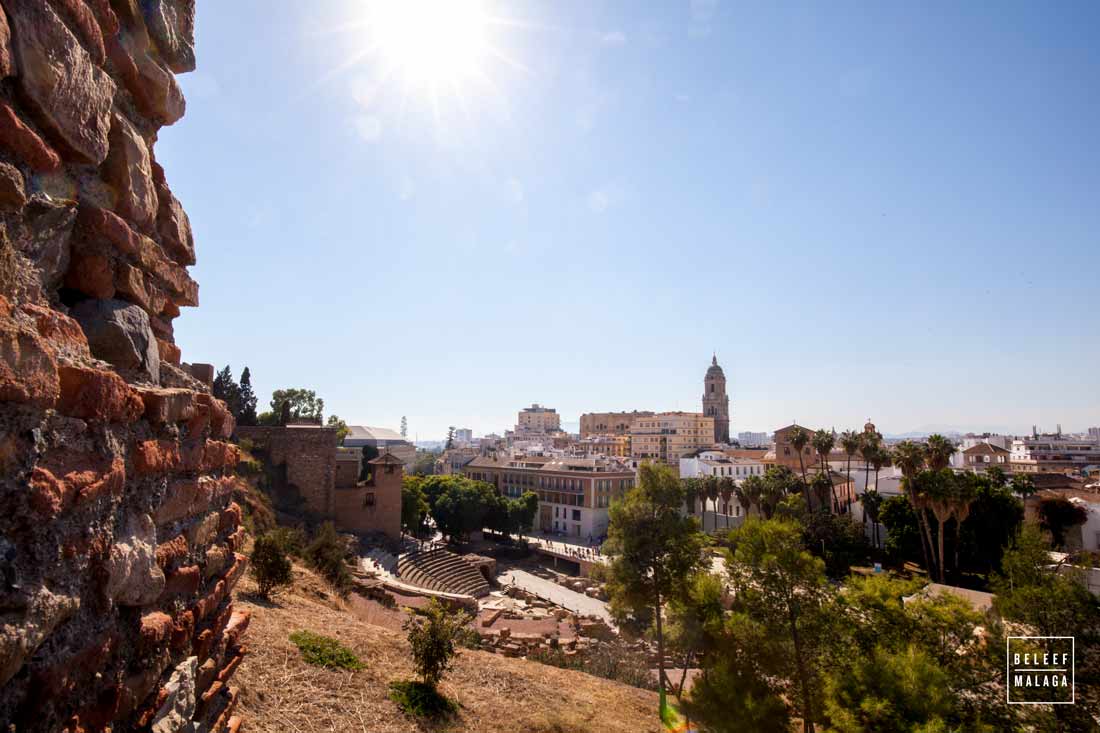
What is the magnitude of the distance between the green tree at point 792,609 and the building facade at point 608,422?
89.2m

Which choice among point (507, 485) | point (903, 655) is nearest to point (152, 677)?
point (903, 655)

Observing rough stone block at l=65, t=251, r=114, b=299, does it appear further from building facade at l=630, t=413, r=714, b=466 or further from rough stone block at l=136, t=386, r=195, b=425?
building facade at l=630, t=413, r=714, b=466

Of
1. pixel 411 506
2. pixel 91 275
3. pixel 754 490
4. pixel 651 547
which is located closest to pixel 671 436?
pixel 754 490

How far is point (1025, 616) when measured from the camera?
8820mm

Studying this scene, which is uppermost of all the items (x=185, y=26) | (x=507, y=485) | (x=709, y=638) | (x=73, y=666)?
(x=185, y=26)

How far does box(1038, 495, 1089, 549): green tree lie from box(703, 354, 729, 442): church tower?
6776 cm

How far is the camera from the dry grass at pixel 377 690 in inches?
178

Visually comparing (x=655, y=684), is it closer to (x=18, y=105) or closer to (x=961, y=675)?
(x=961, y=675)

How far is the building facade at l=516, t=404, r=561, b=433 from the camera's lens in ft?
439

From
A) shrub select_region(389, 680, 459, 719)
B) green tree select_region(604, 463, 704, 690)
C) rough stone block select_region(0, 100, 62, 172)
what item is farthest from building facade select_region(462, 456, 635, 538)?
rough stone block select_region(0, 100, 62, 172)

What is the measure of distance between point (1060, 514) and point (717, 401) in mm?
74335

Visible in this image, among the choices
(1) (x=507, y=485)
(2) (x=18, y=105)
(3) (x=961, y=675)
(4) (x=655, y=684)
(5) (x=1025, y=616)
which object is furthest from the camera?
(1) (x=507, y=485)

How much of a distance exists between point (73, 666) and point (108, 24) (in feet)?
7.02

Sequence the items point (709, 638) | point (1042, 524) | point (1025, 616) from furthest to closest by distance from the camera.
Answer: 1. point (1042, 524)
2. point (709, 638)
3. point (1025, 616)
